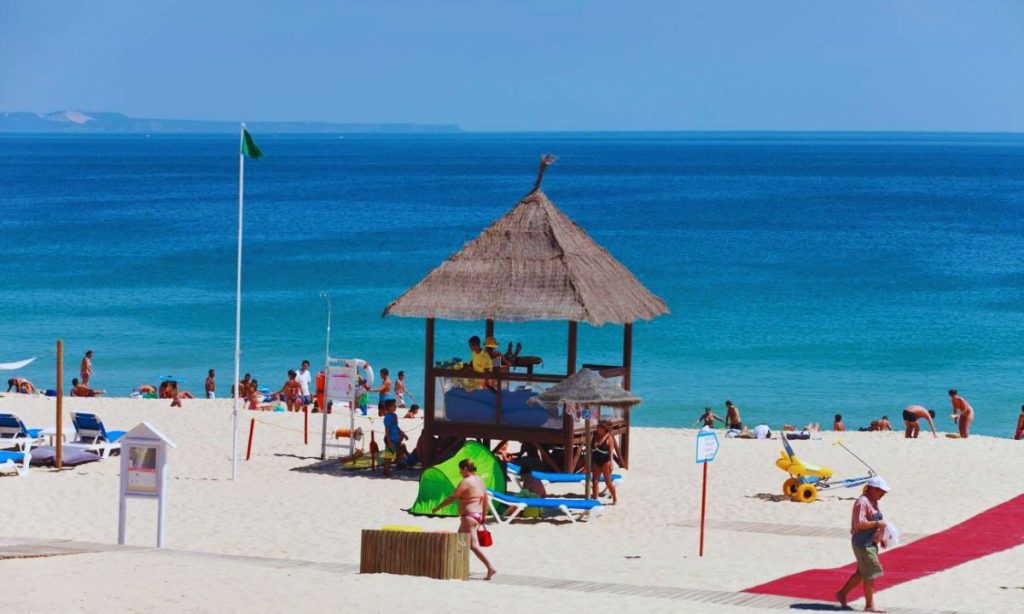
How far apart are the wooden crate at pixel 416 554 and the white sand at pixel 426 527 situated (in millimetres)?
233

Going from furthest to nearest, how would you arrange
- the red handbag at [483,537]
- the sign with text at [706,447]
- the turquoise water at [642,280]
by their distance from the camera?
1. the turquoise water at [642,280]
2. the sign with text at [706,447]
3. the red handbag at [483,537]

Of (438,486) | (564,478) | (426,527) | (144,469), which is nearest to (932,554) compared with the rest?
(564,478)

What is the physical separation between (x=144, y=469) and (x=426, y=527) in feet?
11.3

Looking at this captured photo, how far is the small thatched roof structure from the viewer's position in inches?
694

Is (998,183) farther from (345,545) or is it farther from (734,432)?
(345,545)

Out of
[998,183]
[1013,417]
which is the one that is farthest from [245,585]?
[998,183]

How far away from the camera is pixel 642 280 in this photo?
5931cm

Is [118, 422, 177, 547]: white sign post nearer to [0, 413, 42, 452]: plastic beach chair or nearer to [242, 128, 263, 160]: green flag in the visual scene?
[242, 128, 263, 160]: green flag

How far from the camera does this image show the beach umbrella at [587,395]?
57.8 ft

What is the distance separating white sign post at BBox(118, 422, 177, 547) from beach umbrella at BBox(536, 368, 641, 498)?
492cm

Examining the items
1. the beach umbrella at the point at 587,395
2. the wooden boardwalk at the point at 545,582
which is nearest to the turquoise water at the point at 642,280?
the beach umbrella at the point at 587,395

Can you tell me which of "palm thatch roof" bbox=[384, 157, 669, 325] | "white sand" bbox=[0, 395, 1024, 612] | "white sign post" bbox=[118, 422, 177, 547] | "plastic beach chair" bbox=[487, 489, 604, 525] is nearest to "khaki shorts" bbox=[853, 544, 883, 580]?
"white sand" bbox=[0, 395, 1024, 612]

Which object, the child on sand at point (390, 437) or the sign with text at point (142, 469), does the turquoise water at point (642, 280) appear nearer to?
the child on sand at point (390, 437)

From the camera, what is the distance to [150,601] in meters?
11.3
